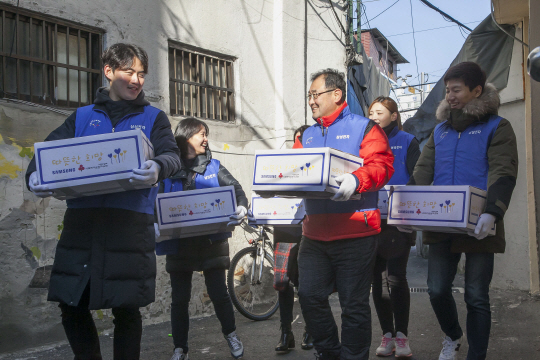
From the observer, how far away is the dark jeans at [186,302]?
3873mm

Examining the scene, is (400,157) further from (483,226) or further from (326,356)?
(326,356)

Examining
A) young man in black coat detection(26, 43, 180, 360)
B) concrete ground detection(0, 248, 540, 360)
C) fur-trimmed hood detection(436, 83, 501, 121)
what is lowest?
concrete ground detection(0, 248, 540, 360)

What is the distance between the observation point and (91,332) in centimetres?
272

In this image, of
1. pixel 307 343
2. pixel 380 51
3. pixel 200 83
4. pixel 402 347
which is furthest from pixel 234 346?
pixel 380 51

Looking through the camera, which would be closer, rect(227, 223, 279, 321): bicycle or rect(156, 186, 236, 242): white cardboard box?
rect(156, 186, 236, 242): white cardboard box

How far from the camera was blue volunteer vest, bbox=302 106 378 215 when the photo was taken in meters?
3.03

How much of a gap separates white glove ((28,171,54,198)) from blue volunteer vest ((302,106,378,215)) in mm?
1490

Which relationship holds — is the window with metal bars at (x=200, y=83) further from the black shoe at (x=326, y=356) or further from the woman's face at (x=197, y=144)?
the black shoe at (x=326, y=356)

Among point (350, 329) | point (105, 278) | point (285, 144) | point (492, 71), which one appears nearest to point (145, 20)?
point (285, 144)

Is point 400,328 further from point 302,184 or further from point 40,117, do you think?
point 40,117

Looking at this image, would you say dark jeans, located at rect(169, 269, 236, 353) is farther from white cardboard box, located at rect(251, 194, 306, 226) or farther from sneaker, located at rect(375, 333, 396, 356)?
sneaker, located at rect(375, 333, 396, 356)

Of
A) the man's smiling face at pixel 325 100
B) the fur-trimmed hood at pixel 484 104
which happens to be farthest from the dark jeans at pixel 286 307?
the fur-trimmed hood at pixel 484 104

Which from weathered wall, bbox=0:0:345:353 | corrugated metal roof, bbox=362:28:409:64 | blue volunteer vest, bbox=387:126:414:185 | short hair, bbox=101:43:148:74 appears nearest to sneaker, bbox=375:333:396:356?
blue volunteer vest, bbox=387:126:414:185

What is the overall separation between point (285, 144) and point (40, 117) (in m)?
3.38
